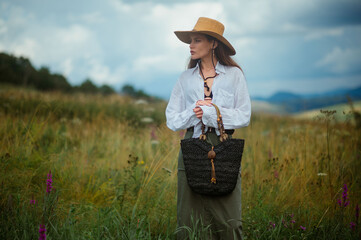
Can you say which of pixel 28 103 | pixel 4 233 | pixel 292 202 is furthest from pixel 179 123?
pixel 28 103

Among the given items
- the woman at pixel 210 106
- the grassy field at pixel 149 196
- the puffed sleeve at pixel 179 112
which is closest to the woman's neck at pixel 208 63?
the woman at pixel 210 106

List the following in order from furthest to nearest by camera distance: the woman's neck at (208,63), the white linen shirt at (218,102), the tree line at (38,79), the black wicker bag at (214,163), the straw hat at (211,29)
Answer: the tree line at (38,79), the woman's neck at (208,63), the straw hat at (211,29), the white linen shirt at (218,102), the black wicker bag at (214,163)

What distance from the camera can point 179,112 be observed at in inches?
119

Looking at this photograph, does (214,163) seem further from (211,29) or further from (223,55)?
(211,29)

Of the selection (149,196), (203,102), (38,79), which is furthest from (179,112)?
(38,79)

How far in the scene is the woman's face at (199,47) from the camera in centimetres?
293

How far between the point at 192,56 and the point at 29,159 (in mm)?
2857

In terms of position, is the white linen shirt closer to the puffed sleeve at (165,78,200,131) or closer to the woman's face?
the puffed sleeve at (165,78,200,131)

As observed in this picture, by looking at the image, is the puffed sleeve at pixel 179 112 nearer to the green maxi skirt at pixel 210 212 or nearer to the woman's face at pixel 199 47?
the green maxi skirt at pixel 210 212

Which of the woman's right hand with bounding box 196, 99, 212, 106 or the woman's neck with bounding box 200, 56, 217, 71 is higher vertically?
the woman's neck with bounding box 200, 56, 217, 71

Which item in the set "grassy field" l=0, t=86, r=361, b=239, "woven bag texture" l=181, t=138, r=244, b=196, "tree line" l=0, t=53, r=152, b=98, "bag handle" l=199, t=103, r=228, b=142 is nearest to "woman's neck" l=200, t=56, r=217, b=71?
"bag handle" l=199, t=103, r=228, b=142

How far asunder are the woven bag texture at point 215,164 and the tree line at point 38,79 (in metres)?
23.2

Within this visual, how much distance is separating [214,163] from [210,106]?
0.48 m

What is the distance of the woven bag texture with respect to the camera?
2.59 meters
